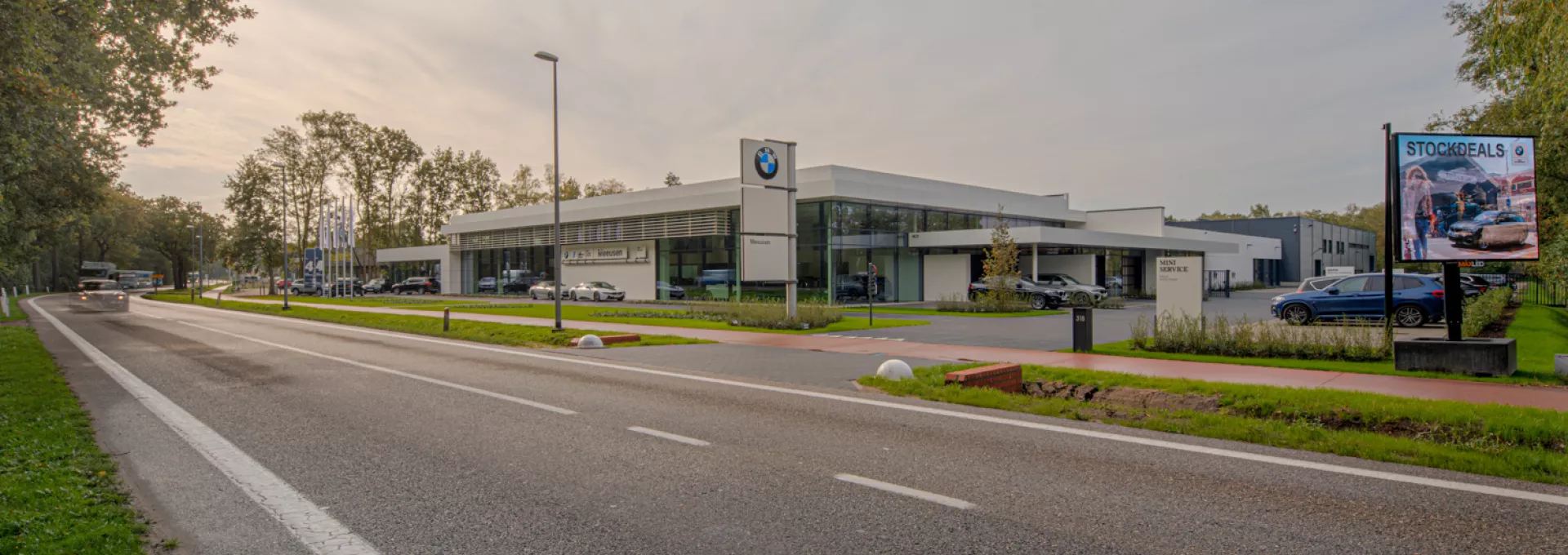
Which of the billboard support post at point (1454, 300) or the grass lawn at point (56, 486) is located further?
the billboard support post at point (1454, 300)

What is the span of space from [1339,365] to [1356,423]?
4.95 meters

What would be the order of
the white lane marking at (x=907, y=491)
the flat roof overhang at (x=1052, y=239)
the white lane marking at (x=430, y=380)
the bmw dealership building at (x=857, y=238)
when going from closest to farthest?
1. the white lane marking at (x=907, y=491)
2. the white lane marking at (x=430, y=380)
3. the flat roof overhang at (x=1052, y=239)
4. the bmw dealership building at (x=857, y=238)

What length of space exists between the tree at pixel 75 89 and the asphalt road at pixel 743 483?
4.18 metres

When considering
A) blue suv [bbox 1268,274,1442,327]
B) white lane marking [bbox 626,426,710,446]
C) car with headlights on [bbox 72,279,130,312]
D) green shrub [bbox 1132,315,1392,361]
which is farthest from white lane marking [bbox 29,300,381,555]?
car with headlights on [bbox 72,279,130,312]

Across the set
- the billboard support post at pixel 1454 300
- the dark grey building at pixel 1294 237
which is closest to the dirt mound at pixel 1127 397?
Answer: the billboard support post at pixel 1454 300

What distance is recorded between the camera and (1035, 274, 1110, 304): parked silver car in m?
31.0

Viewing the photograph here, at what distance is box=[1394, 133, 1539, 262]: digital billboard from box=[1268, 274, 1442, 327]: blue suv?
8555 millimetres

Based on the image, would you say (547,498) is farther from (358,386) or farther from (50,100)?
(50,100)

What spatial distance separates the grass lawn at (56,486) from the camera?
425 cm

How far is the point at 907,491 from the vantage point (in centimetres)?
536

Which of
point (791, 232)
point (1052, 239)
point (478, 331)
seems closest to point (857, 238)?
point (1052, 239)

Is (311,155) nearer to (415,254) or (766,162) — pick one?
(415,254)

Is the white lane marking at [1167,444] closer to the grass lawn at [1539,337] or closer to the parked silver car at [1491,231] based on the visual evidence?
the grass lawn at [1539,337]

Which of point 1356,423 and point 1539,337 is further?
point 1539,337
